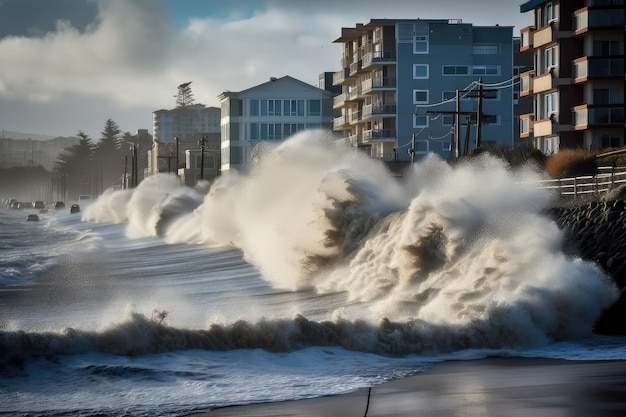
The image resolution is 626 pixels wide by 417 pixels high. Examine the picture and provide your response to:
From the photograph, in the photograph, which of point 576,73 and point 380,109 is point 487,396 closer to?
point 576,73

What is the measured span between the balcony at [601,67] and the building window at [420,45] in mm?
38369

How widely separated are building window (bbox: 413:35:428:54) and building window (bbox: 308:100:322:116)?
2352 cm

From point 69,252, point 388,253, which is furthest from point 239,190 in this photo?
point 388,253

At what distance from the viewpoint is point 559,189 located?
1394 inches

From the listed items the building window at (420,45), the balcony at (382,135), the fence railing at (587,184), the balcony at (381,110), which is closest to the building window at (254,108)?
the balcony at (381,110)

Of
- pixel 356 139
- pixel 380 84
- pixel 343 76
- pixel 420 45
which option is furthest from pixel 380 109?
pixel 343 76

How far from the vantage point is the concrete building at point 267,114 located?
114 metres

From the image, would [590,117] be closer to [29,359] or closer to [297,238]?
[297,238]

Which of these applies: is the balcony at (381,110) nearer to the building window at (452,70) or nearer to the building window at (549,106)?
the building window at (452,70)

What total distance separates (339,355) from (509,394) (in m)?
4.86

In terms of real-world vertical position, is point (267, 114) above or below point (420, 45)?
below

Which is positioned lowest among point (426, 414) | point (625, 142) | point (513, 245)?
point (426, 414)

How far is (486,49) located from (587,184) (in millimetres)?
65267

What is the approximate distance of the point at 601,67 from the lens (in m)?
56.9
